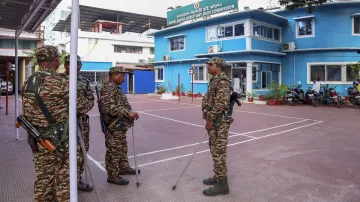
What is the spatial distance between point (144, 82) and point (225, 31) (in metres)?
9.69

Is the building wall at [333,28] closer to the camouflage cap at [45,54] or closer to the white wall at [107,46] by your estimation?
the camouflage cap at [45,54]

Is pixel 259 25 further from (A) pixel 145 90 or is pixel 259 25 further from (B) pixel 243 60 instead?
(A) pixel 145 90

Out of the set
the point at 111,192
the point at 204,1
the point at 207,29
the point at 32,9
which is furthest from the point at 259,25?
the point at 111,192

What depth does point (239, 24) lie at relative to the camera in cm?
1656

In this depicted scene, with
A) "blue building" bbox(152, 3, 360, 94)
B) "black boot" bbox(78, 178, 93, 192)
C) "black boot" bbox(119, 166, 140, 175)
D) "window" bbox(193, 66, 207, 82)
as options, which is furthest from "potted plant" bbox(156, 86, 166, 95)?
"black boot" bbox(78, 178, 93, 192)

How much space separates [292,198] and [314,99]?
11.6m

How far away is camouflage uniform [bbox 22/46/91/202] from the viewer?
261 centimetres

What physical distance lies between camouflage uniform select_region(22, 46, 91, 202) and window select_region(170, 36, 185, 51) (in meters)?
18.9

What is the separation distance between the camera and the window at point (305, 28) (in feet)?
54.9

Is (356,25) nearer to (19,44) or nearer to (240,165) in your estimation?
(240,165)

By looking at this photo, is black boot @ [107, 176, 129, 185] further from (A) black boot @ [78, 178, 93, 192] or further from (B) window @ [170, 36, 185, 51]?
(B) window @ [170, 36, 185, 51]

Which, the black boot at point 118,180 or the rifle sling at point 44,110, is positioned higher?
the rifle sling at point 44,110

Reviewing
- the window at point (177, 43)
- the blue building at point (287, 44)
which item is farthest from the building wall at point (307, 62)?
the window at point (177, 43)

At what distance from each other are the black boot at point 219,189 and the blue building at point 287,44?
1285 cm
